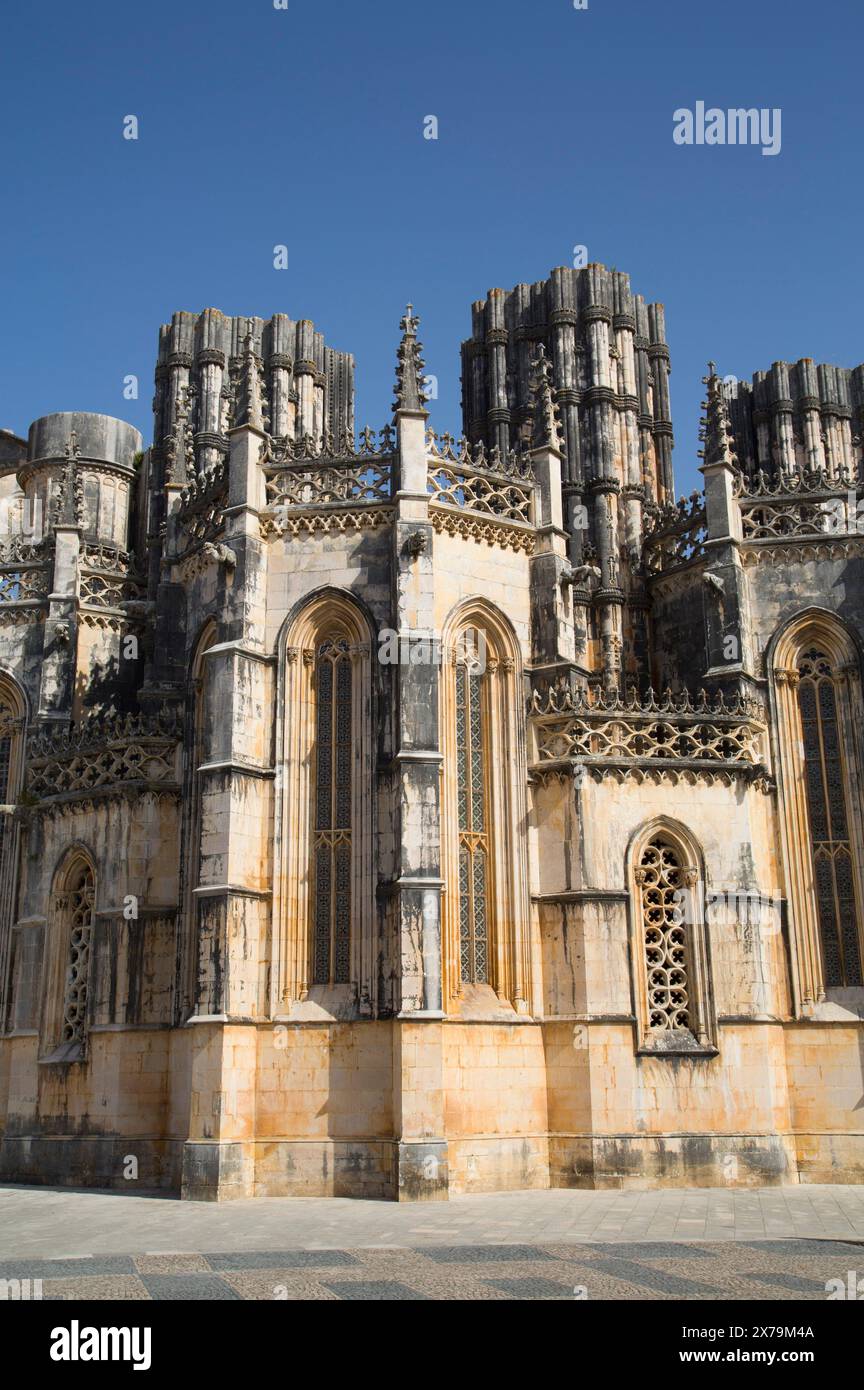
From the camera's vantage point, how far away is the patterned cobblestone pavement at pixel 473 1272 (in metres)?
12.1

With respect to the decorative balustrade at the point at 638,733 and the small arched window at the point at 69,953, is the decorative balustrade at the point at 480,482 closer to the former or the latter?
the decorative balustrade at the point at 638,733

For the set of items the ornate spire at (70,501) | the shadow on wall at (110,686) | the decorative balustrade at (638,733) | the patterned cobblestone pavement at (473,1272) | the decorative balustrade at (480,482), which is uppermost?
the ornate spire at (70,501)

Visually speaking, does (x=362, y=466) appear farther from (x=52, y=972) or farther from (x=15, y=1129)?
(x=15, y=1129)

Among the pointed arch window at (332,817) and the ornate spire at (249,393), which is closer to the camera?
the pointed arch window at (332,817)

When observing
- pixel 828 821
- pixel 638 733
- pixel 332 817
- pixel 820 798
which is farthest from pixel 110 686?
pixel 828 821

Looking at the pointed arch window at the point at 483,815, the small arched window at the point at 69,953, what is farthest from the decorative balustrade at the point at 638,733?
the small arched window at the point at 69,953

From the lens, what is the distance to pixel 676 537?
100 feet

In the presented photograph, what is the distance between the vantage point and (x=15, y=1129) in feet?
86.6

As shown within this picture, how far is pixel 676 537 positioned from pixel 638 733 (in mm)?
7034

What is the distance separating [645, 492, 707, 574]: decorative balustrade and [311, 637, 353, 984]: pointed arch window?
8854mm

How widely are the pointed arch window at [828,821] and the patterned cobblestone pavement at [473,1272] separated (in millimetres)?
10767

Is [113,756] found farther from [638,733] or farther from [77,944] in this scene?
[638,733]
